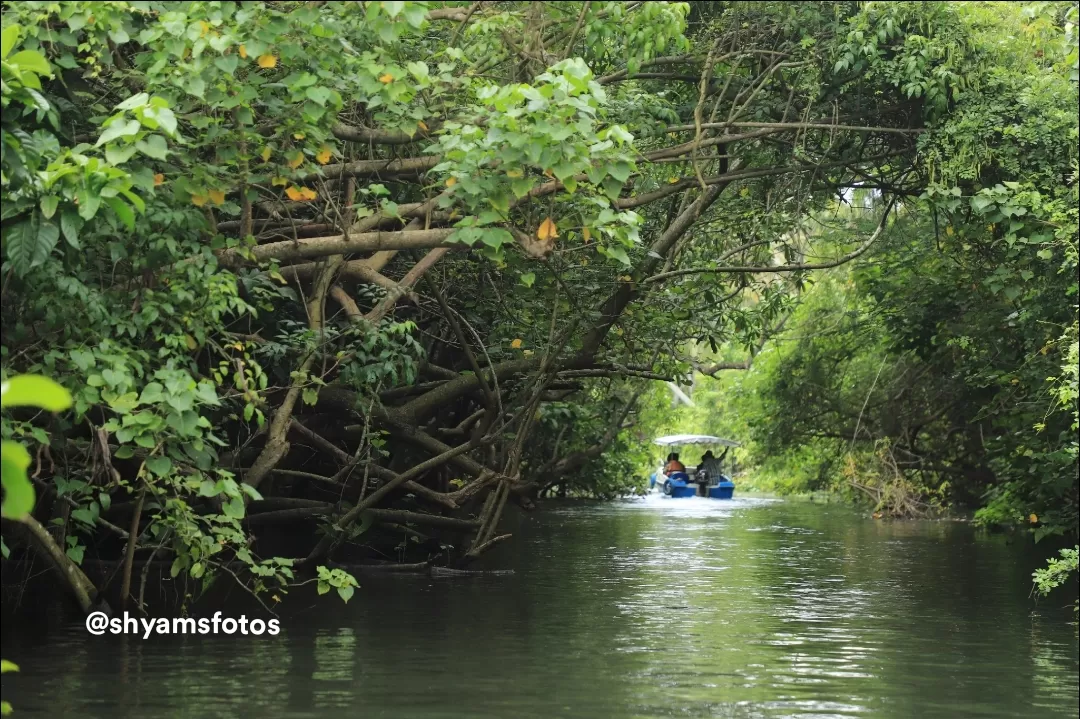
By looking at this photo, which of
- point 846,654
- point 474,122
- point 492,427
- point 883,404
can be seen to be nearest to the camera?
point 474,122

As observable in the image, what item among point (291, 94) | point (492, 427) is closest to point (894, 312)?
point (492, 427)

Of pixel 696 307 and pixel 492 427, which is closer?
pixel 492 427

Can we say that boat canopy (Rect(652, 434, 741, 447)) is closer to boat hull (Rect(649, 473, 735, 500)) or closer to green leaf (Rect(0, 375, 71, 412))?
boat hull (Rect(649, 473, 735, 500))

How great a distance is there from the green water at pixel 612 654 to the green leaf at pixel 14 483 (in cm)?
490

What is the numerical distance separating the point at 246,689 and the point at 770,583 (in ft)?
27.8

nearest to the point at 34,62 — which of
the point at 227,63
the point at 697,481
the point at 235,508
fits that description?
the point at 227,63

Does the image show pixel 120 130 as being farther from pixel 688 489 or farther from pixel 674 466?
pixel 674 466

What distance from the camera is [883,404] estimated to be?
26.3 metres

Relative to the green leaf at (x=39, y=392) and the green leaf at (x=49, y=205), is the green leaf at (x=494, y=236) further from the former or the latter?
Result: the green leaf at (x=39, y=392)

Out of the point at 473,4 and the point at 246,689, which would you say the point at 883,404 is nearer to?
the point at 473,4

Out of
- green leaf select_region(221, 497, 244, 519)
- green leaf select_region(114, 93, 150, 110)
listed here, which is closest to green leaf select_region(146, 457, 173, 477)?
green leaf select_region(221, 497, 244, 519)

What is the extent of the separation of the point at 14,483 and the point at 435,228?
760 cm

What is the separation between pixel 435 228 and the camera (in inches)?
408

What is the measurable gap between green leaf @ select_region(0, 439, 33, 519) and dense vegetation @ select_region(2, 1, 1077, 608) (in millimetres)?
2934
